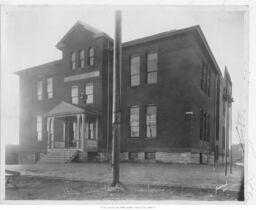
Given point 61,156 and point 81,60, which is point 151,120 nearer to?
point 61,156

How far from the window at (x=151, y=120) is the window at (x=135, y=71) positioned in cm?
174

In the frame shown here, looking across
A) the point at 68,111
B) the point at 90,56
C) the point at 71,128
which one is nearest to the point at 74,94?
the point at 68,111

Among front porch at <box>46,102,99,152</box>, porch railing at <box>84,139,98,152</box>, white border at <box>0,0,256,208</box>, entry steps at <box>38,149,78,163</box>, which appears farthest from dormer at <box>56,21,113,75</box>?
white border at <box>0,0,256,208</box>

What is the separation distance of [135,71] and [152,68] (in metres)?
1.15

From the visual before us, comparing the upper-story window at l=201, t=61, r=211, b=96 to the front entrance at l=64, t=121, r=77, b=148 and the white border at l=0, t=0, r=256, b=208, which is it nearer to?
the front entrance at l=64, t=121, r=77, b=148

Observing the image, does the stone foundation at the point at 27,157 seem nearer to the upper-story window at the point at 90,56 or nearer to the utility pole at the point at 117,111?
the upper-story window at the point at 90,56

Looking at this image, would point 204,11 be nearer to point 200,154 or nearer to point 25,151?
point 200,154

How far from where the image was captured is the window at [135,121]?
17862mm

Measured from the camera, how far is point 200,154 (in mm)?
17422

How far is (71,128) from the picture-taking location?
21.2m

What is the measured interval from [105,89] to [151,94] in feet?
10.8

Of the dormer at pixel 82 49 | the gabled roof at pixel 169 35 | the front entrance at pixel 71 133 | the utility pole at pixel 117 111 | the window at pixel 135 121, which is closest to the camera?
the utility pole at pixel 117 111

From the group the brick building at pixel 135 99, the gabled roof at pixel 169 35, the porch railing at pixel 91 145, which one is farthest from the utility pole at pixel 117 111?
the porch railing at pixel 91 145

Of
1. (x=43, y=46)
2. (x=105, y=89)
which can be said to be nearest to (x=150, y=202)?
(x=43, y=46)
